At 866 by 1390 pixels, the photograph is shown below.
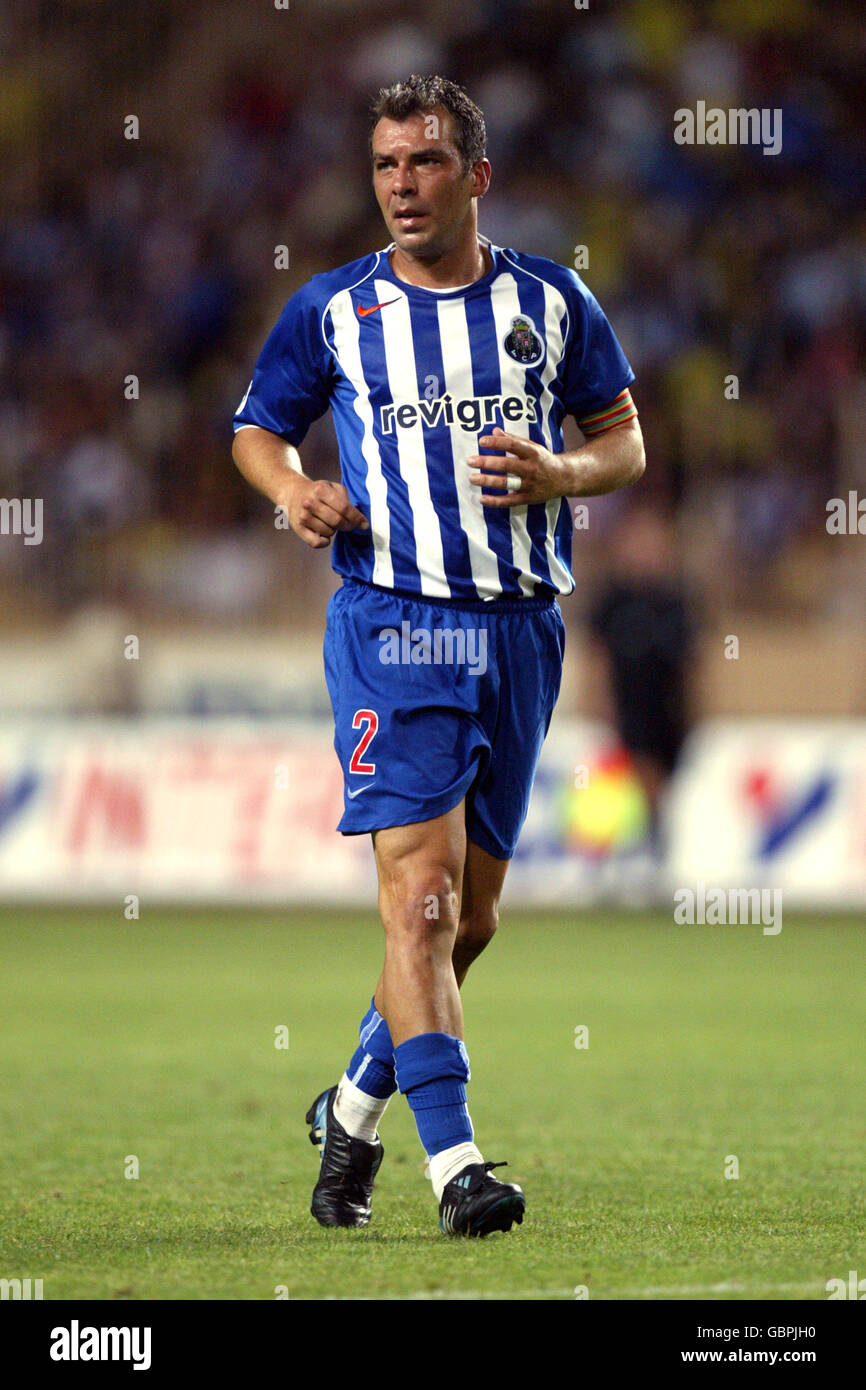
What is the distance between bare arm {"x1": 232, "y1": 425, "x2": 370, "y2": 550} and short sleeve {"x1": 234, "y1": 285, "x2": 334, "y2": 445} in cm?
4

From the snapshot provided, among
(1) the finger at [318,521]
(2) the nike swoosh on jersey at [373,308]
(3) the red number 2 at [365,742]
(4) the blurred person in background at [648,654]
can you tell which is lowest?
(3) the red number 2 at [365,742]

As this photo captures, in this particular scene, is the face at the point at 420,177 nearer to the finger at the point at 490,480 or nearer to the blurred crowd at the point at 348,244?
the finger at the point at 490,480

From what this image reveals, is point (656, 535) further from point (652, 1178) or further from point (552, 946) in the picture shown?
point (652, 1178)

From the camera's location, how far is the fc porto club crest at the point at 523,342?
437cm

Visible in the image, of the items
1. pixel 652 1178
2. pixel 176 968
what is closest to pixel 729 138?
pixel 176 968

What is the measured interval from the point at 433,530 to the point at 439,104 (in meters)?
0.92

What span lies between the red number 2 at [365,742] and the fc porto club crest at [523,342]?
848 millimetres

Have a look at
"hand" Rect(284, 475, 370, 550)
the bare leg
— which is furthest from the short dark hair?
the bare leg

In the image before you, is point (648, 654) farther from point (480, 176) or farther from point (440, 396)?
point (440, 396)

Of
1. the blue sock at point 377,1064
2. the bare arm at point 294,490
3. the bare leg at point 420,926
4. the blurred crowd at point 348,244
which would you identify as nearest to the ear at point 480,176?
the bare arm at point 294,490

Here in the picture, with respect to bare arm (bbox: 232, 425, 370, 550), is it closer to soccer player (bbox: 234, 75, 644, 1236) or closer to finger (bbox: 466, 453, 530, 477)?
soccer player (bbox: 234, 75, 644, 1236)

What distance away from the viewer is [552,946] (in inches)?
429

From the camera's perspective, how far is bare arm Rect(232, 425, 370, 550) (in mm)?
4160

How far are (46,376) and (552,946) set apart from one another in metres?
8.50
